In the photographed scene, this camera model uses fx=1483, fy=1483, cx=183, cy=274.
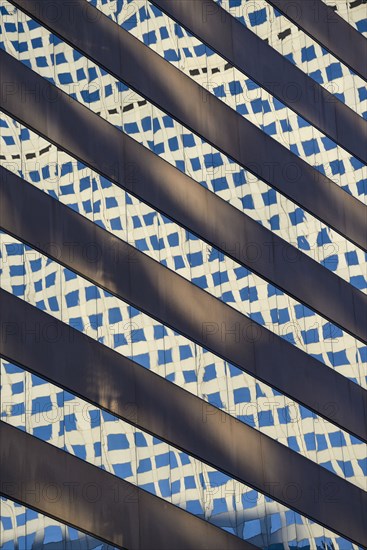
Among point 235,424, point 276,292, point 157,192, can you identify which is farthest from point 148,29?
point 235,424

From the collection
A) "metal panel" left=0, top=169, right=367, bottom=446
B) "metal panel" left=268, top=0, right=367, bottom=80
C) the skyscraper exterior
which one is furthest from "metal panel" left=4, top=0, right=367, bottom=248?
"metal panel" left=268, top=0, right=367, bottom=80

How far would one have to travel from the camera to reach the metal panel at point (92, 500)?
3275 cm

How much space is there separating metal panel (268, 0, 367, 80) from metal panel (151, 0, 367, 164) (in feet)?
4.22

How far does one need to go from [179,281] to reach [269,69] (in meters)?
7.54

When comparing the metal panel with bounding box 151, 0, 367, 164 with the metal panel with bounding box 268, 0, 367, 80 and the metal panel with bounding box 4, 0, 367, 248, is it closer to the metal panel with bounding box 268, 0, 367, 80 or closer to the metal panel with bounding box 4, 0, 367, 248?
the metal panel with bounding box 268, 0, 367, 80

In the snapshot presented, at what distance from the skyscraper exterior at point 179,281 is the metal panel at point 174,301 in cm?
5

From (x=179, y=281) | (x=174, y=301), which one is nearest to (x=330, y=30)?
(x=179, y=281)

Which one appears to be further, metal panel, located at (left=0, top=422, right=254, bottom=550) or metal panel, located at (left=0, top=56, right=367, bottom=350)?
metal panel, located at (left=0, top=56, right=367, bottom=350)

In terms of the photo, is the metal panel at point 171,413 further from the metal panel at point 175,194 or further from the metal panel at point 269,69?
the metal panel at point 269,69

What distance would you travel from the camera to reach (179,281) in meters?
37.0

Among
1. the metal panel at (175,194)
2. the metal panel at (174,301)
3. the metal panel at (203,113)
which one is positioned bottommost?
the metal panel at (174,301)

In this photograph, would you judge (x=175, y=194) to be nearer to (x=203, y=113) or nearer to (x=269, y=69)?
(x=203, y=113)

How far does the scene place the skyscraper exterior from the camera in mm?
33969

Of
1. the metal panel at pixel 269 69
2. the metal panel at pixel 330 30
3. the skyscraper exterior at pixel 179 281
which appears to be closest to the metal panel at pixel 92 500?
the skyscraper exterior at pixel 179 281
